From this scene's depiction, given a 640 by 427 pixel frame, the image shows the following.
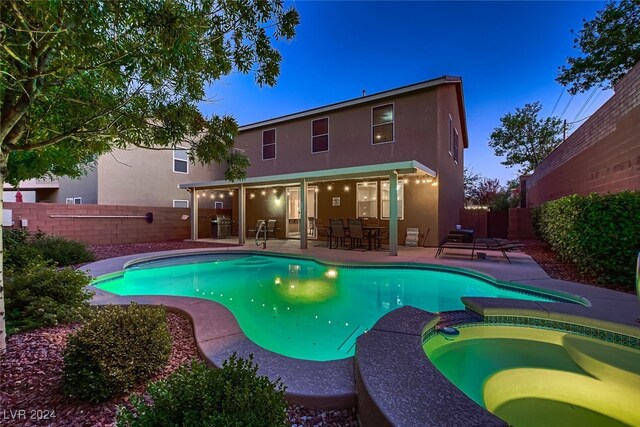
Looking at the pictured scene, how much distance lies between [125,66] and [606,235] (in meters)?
7.46

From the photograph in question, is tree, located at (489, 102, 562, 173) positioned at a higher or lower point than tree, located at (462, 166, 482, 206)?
higher

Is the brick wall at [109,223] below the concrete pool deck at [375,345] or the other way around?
the other way around

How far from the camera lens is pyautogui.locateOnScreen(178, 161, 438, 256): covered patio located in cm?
898

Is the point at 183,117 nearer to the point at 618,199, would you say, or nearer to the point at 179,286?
the point at 179,286

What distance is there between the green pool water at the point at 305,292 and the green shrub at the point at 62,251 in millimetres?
1373

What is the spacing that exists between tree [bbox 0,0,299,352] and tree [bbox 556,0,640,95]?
1712 cm

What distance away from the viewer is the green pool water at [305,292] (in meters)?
4.00

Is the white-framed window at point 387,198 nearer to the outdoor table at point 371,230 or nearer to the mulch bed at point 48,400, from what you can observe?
the outdoor table at point 371,230

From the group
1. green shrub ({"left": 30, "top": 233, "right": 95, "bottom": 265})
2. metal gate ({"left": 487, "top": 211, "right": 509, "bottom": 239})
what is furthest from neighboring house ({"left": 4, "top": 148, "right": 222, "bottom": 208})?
metal gate ({"left": 487, "top": 211, "right": 509, "bottom": 239})

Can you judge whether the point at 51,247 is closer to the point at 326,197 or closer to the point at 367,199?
the point at 326,197

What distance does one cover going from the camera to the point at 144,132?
3879mm

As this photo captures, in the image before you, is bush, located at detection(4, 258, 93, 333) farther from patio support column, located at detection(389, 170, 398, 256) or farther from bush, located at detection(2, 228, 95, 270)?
patio support column, located at detection(389, 170, 398, 256)

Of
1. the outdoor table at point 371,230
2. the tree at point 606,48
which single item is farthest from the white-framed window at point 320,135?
the tree at point 606,48

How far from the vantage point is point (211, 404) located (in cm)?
142
